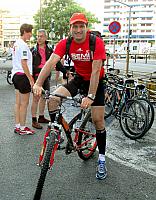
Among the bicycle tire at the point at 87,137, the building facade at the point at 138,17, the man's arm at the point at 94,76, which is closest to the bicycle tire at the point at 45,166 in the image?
the man's arm at the point at 94,76

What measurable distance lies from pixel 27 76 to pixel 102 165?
7.23 feet

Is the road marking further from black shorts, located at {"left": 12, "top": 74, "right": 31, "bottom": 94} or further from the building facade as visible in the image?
the building facade

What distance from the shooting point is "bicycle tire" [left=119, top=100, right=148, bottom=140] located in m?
5.59

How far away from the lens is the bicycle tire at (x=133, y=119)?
5.59 m

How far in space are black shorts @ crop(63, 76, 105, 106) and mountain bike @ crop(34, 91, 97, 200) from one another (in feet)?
0.90

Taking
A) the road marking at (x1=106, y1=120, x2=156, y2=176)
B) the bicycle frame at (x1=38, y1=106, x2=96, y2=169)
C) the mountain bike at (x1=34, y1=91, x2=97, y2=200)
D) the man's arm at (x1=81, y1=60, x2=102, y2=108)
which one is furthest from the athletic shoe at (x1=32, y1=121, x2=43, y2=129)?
the man's arm at (x1=81, y1=60, x2=102, y2=108)

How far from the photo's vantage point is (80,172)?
4117mm

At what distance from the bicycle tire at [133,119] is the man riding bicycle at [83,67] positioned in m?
1.87

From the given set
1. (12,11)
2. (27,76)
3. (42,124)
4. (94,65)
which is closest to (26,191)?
(94,65)

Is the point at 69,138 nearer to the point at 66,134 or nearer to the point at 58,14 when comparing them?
the point at 66,134

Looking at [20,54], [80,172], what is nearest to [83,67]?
[80,172]

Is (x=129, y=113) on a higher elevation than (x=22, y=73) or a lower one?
lower

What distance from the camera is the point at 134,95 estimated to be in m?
6.45

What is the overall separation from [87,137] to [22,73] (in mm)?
1908
